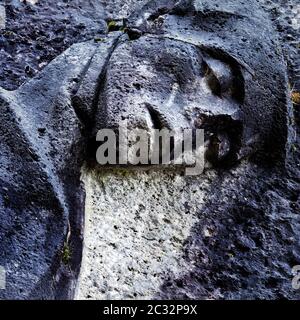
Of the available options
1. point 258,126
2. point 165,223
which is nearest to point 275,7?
point 258,126

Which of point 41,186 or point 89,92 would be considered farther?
point 89,92

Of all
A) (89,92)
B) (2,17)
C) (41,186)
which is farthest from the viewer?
(2,17)

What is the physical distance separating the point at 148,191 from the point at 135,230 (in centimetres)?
13

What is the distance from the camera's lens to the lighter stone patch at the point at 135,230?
1576 mm

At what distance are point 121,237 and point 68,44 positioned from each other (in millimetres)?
766

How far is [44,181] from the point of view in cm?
145

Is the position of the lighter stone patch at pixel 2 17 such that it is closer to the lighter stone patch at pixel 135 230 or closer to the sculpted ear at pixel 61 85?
the sculpted ear at pixel 61 85

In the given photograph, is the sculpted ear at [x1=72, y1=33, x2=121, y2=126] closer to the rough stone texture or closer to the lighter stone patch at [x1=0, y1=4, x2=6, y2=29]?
the rough stone texture

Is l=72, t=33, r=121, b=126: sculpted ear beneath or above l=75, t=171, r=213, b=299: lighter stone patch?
above

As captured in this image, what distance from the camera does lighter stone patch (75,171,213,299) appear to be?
1.58 m

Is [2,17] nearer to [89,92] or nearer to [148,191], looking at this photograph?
[89,92]

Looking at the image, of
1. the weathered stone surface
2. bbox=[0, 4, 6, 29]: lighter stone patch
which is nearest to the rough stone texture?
the weathered stone surface

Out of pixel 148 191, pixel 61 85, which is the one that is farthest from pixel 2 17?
pixel 148 191

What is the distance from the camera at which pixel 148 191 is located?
173 centimetres
